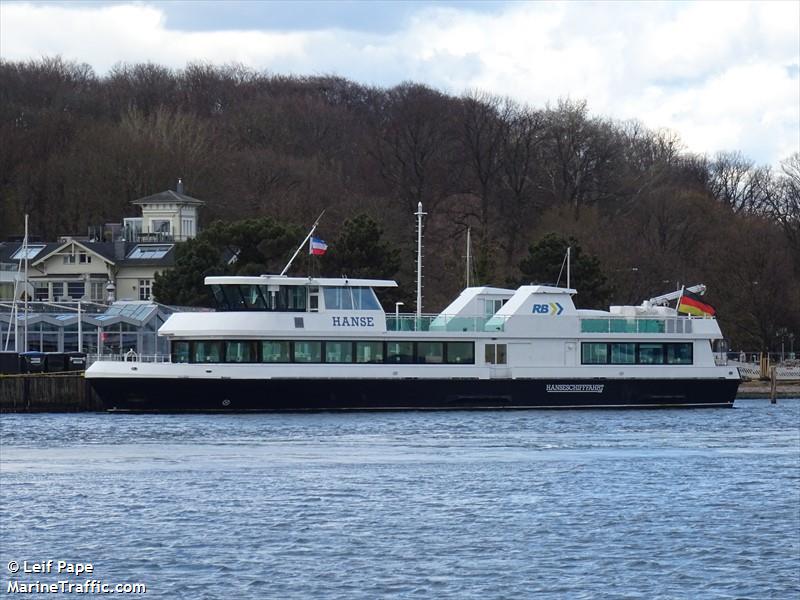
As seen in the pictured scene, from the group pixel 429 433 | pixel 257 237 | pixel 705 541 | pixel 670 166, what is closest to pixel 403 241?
pixel 257 237

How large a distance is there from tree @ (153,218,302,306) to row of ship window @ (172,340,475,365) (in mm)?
19481

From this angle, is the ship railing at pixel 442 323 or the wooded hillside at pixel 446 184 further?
the wooded hillside at pixel 446 184

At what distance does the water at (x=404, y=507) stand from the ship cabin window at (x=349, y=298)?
4783 millimetres

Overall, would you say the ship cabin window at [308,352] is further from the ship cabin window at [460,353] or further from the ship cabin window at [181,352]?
the ship cabin window at [460,353]

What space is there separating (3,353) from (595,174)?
5943cm

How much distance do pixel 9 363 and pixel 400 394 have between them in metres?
→ 14.0

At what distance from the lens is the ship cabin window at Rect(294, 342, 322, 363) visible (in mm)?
57344

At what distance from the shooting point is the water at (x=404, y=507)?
29844 mm

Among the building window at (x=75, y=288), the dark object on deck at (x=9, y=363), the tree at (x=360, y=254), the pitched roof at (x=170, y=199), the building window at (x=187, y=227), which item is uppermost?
the pitched roof at (x=170, y=199)

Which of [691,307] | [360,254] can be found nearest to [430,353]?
[691,307]

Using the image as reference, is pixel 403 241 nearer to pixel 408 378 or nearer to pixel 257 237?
pixel 257 237

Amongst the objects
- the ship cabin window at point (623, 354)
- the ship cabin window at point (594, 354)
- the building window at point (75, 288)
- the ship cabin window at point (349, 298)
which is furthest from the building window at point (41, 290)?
the ship cabin window at point (623, 354)

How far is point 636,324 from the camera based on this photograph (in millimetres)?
61375

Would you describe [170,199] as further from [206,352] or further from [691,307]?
[691,307]
